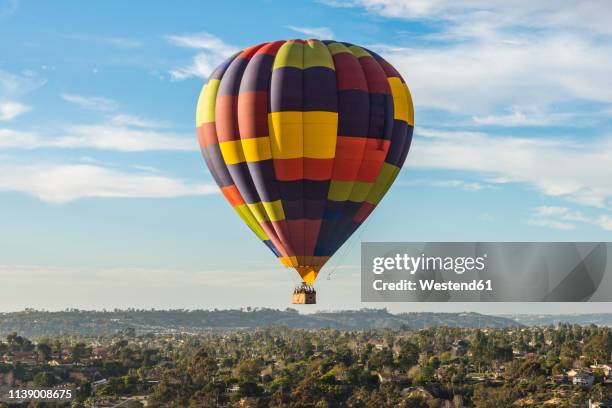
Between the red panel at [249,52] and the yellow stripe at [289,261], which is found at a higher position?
the red panel at [249,52]

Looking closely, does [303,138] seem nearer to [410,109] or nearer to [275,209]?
[275,209]

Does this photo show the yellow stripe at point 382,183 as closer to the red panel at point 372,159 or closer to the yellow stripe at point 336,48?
the red panel at point 372,159

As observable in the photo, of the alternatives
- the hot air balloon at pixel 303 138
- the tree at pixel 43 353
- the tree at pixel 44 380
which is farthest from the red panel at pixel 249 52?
the tree at pixel 43 353

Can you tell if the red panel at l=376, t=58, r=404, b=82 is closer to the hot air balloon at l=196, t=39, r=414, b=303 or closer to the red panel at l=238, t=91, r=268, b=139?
the hot air balloon at l=196, t=39, r=414, b=303

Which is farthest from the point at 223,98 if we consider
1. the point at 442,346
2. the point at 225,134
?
the point at 442,346

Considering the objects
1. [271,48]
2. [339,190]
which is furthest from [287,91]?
[339,190]
